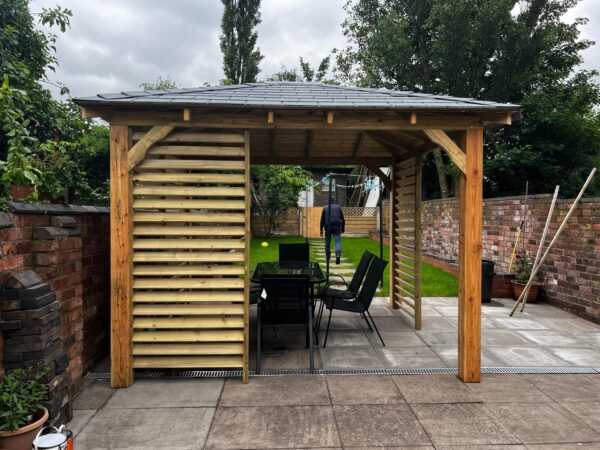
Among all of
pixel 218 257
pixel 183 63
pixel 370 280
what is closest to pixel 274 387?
pixel 218 257

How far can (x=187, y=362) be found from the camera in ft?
11.8

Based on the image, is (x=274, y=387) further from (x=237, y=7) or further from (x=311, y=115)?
(x=237, y=7)

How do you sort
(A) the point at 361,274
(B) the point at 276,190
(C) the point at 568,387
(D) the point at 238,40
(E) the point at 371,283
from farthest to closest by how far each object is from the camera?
(D) the point at 238,40
(B) the point at 276,190
(A) the point at 361,274
(E) the point at 371,283
(C) the point at 568,387

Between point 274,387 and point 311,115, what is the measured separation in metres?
2.41

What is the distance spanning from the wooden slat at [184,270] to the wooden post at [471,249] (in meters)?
2.04

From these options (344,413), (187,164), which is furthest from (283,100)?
(344,413)

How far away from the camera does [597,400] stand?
3201 millimetres

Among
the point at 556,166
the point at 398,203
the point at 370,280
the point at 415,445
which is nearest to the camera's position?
the point at 415,445

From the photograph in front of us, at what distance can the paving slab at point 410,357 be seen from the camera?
12.9 ft

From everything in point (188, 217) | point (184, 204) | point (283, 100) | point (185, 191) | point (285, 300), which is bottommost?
point (285, 300)

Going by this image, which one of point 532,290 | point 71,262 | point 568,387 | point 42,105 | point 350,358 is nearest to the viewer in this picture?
point 71,262

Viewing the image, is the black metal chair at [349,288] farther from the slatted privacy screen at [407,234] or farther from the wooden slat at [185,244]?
the wooden slat at [185,244]

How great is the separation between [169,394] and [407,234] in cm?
368

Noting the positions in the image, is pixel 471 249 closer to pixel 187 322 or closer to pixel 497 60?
pixel 187 322
